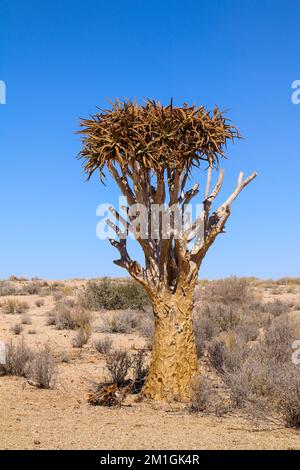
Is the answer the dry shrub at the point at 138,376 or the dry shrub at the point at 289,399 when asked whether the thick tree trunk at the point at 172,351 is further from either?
the dry shrub at the point at 289,399

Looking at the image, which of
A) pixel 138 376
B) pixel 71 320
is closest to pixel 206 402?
pixel 138 376

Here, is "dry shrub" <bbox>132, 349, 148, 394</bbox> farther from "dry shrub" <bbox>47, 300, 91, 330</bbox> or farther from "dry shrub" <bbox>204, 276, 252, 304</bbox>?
"dry shrub" <bbox>204, 276, 252, 304</bbox>

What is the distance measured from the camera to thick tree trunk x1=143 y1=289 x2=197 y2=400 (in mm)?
8602

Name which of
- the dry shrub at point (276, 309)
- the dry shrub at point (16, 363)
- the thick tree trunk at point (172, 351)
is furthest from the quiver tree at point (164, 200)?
the dry shrub at point (276, 309)

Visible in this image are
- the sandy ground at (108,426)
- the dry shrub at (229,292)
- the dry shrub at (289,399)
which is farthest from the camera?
the dry shrub at (229,292)

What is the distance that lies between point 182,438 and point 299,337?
26.5ft

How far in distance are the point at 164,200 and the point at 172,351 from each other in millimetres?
2231

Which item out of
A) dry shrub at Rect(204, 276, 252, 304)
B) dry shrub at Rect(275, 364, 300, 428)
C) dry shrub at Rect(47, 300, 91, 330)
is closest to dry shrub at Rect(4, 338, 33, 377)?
dry shrub at Rect(275, 364, 300, 428)

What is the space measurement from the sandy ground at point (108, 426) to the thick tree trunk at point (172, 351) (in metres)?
0.29

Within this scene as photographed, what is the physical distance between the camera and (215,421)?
7367 mm

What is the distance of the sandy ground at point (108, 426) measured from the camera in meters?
6.09

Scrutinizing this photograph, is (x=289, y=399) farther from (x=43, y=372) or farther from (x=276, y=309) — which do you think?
(x=276, y=309)

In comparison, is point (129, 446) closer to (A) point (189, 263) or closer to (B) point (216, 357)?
(A) point (189, 263)

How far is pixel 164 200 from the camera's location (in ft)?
29.4
